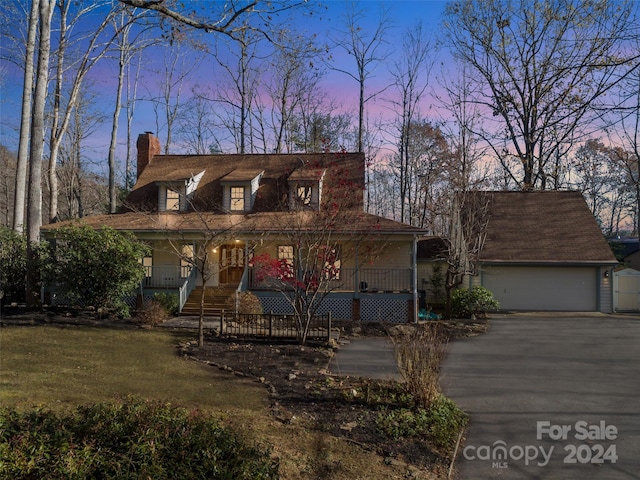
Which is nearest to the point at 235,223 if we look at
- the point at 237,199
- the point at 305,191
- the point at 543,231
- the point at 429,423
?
the point at 237,199

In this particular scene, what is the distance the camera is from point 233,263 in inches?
795

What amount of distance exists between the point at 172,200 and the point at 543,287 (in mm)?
18579

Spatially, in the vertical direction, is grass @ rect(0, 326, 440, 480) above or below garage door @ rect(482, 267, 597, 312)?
below

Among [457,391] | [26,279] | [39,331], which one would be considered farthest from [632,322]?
[26,279]

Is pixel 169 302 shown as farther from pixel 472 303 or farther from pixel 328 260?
pixel 472 303

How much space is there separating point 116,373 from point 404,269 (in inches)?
472

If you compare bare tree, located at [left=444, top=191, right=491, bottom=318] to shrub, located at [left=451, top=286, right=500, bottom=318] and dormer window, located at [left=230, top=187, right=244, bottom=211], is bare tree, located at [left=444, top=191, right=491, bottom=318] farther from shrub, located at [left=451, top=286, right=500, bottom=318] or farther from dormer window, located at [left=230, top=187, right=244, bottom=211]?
dormer window, located at [left=230, top=187, right=244, bottom=211]

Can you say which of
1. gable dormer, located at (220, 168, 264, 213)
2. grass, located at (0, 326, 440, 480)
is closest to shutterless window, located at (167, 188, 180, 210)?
gable dormer, located at (220, 168, 264, 213)

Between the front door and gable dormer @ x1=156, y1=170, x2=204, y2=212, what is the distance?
9.59ft

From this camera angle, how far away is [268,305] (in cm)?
1823

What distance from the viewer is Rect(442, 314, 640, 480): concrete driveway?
5406 millimetres

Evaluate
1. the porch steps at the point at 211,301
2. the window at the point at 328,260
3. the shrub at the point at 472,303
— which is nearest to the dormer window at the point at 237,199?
the porch steps at the point at 211,301

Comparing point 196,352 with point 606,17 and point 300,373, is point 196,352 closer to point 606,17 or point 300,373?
point 300,373

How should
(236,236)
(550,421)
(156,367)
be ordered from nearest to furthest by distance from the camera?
(550,421), (156,367), (236,236)
